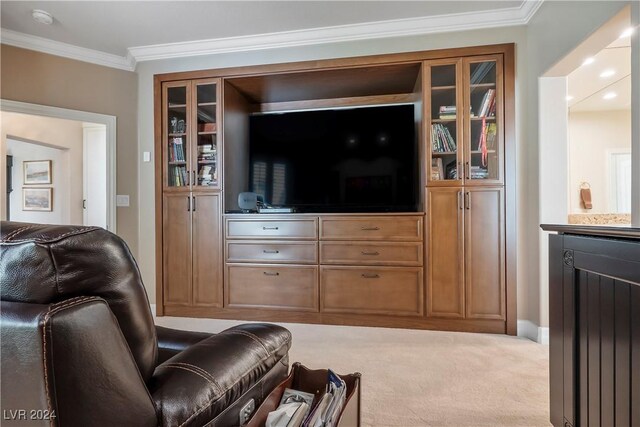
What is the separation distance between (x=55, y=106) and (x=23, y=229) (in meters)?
3.33

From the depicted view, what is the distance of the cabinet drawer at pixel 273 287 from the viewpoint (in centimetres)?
314

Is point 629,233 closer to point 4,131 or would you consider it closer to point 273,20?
point 273,20

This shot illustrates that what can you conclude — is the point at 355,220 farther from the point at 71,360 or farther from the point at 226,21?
the point at 71,360

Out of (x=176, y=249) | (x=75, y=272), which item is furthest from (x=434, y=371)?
(x=176, y=249)

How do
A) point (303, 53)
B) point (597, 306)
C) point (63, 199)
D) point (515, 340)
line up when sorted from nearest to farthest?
point (597, 306), point (515, 340), point (303, 53), point (63, 199)

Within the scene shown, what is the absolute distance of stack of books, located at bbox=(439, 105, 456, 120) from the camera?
9.68ft

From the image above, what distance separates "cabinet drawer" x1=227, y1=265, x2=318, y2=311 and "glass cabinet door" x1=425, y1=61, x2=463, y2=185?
1398 millimetres

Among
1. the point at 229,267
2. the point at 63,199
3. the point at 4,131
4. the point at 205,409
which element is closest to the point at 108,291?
the point at 205,409

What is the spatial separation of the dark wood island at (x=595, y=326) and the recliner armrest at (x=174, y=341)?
1.23m

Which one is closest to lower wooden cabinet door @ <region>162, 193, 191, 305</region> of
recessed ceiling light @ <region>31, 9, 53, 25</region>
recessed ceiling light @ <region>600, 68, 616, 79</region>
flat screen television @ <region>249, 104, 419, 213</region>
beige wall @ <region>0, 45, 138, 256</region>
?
beige wall @ <region>0, 45, 138, 256</region>

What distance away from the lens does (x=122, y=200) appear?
3459 millimetres

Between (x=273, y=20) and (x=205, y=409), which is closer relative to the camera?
(x=205, y=409)

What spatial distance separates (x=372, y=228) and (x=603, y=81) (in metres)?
3.44

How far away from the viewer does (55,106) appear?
3217 mm
